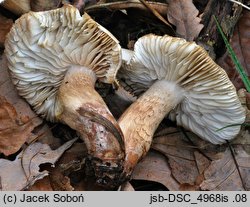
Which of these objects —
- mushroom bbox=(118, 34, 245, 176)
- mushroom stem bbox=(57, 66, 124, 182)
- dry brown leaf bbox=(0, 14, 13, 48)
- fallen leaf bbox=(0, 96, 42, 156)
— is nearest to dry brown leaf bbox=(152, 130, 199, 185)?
mushroom bbox=(118, 34, 245, 176)

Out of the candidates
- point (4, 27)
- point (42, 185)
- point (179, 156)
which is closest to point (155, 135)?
point (179, 156)

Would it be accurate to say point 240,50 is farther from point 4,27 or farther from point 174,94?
point 4,27

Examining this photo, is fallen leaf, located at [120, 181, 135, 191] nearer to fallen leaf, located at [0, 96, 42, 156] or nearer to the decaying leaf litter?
the decaying leaf litter

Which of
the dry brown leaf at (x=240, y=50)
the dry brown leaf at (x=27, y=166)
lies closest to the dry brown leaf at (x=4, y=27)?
the dry brown leaf at (x=27, y=166)

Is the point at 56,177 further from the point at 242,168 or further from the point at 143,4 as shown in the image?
the point at 143,4

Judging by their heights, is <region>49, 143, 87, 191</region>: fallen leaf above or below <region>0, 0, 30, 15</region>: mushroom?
below

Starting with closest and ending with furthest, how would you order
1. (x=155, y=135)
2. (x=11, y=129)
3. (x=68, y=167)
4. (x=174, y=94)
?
(x=68, y=167), (x=11, y=129), (x=174, y=94), (x=155, y=135)
